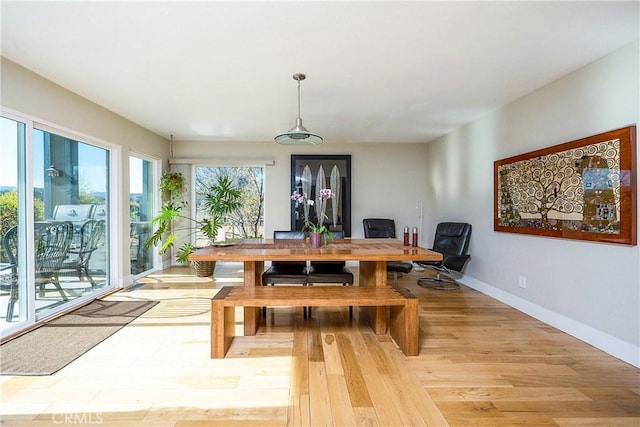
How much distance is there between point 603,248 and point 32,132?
4.97 metres

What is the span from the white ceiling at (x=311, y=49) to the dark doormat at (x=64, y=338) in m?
2.30

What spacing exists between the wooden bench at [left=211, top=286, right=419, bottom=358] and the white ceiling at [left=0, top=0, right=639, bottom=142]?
6.23ft

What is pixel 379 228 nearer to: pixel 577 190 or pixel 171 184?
pixel 577 190

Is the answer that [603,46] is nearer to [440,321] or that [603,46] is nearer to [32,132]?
[440,321]

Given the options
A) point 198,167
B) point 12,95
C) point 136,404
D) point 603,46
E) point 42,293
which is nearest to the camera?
point 136,404

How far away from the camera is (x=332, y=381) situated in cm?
191

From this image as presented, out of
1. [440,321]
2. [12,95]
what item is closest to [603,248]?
[440,321]

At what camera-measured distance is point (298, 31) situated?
2094mm

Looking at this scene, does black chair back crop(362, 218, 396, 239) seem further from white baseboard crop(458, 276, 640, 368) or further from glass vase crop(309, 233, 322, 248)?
glass vase crop(309, 233, 322, 248)

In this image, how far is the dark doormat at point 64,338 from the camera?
2092 mm

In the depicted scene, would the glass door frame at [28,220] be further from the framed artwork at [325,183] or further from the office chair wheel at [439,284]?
the office chair wheel at [439,284]

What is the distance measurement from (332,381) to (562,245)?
241cm

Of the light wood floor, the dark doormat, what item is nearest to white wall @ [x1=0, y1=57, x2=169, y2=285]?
the dark doormat

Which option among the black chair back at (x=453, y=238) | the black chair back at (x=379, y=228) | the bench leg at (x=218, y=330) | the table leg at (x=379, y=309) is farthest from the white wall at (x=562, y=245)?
the bench leg at (x=218, y=330)
